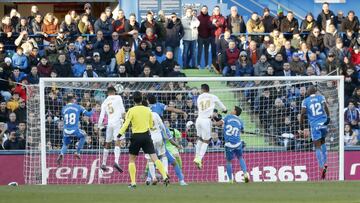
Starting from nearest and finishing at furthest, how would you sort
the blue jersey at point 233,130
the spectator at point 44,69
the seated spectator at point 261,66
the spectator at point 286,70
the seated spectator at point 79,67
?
the blue jersey at point 233,130
the spectator at point 44,69
the seated spectator at point 79,67
the spectator at point 286,70
the seated spectator at point 261,66

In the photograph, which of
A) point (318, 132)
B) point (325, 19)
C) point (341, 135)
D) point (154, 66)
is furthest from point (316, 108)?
point (325, 19)

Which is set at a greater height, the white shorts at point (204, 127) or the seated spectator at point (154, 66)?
the seated spectator at point (154, 66)

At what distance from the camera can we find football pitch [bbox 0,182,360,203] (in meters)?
22.0

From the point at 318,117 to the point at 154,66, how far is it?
6.10 metres

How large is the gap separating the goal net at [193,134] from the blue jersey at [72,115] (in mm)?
348

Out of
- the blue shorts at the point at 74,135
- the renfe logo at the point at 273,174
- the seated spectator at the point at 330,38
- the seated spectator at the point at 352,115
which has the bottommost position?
the renfe logo at the point at 273,174

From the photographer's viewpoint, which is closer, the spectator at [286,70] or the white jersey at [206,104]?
the white jersey at [206,104]

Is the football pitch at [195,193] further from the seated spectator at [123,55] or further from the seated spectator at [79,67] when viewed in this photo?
the seated spectator at [123,55]

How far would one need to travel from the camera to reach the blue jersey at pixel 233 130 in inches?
1105

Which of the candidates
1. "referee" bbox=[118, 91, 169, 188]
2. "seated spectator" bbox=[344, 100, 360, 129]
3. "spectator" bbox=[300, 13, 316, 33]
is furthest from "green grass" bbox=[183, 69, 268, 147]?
"referee" bbox=[118, 91, 169, 188]

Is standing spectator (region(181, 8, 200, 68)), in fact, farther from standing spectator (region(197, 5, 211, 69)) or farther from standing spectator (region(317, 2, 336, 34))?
standing spectator (region(317, 2, 336, 34))

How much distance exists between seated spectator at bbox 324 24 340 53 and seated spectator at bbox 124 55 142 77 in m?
5.58

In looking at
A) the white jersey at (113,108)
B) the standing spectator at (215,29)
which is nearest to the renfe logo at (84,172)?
the white jersey at (113,108)

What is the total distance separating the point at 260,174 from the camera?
3078 cm
